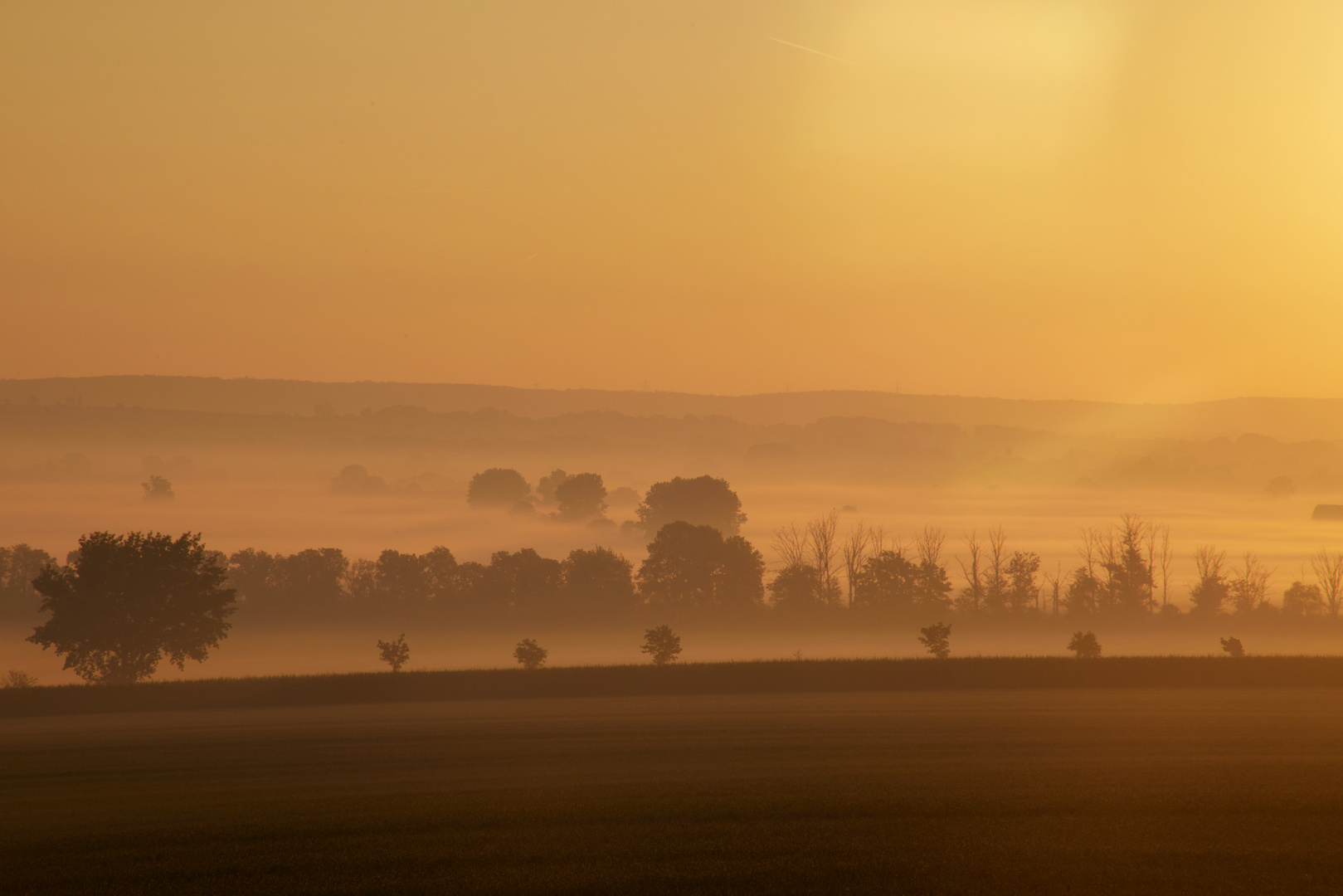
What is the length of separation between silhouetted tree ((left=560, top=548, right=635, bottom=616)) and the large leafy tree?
72.8m

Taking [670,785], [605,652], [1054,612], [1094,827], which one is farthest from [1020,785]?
[1054,612]

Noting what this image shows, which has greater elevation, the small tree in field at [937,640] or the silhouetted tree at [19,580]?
the silhouetted tree at [19,580]

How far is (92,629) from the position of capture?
94375 millimetres

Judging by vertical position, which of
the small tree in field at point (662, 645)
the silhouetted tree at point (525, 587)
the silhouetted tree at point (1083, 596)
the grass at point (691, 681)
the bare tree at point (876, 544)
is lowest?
the grass at point (691, 681)

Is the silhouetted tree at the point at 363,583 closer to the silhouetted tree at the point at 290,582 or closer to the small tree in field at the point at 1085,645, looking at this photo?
the silhouetted tree at the point at 290,582

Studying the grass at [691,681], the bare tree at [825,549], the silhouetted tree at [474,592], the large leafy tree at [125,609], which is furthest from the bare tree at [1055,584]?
the large leafy tree at [125,609]

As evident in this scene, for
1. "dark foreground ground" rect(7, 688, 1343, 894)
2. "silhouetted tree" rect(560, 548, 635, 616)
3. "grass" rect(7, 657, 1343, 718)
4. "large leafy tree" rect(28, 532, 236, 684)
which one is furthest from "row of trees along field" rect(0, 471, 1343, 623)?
"dark foreground ground" rect(7, 688, 1343, 894)

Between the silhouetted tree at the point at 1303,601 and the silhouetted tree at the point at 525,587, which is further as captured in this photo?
the silhouetted tree at the point at 1303,601

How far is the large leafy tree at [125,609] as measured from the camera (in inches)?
3720

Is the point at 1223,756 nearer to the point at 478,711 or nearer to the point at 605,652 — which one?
the point at 478,711

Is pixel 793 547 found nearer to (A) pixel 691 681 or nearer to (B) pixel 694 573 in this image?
(B) pixel 694 573

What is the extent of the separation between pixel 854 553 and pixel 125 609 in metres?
117

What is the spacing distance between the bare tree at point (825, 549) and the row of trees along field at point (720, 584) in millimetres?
383

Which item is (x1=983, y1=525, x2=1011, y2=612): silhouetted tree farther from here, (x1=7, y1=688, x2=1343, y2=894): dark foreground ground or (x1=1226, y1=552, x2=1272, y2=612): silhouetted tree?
(x1=7, y1=688, x2=1343, y2=894): dark foreground ground
